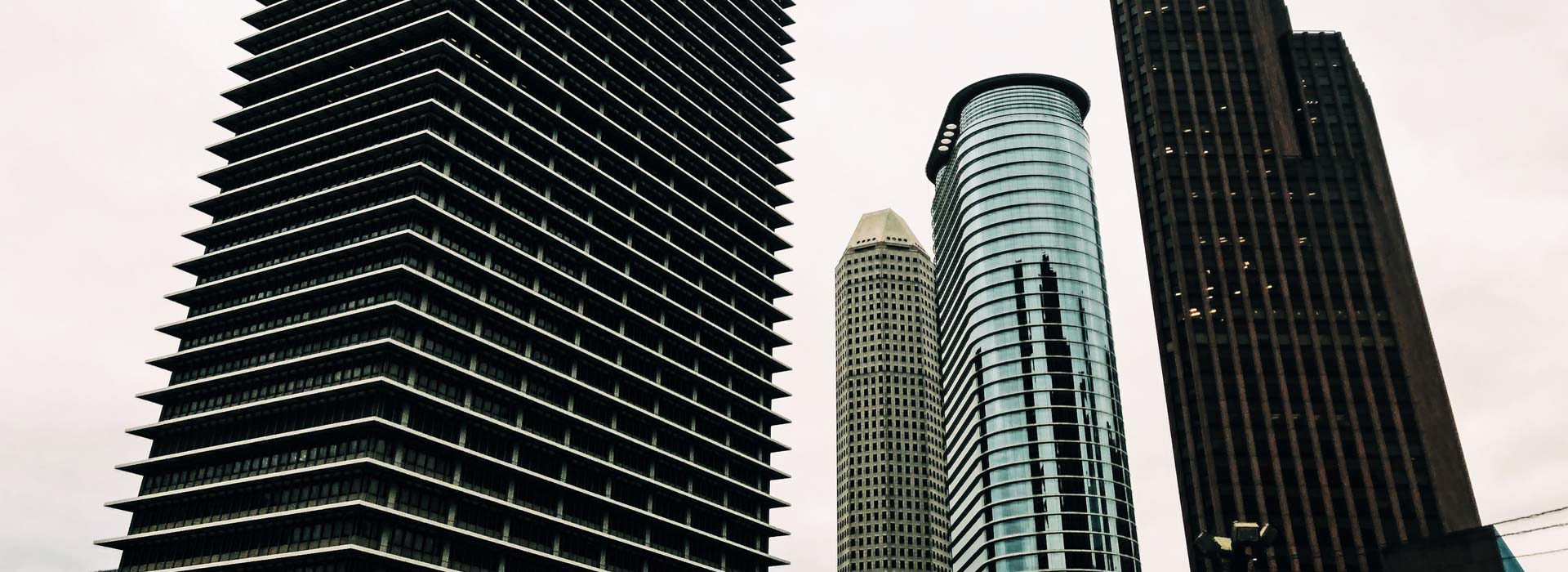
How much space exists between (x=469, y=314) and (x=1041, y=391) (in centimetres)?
11023

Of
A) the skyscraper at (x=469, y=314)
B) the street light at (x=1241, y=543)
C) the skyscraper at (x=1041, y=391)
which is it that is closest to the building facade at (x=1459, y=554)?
the street light at (x=1241, y=543)

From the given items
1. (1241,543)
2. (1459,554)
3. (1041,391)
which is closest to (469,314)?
(1459,554)

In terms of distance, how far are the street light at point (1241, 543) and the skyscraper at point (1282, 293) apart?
88.6 m

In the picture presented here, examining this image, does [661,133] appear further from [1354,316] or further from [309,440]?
[1354,316]

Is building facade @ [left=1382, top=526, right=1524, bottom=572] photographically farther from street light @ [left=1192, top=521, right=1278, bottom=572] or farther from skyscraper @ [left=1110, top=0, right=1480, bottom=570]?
skyscraper @ [left=1110, top=0, right=1480, bottom=570]

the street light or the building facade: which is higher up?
the building facade

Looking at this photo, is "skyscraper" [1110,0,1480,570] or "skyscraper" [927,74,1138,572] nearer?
"skyscraper" [1110,0,1480,570]

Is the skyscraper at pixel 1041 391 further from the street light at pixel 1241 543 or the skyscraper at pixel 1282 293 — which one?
the street light at pixel 1241 543

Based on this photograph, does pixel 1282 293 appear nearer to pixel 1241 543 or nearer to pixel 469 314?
pixel 469 314

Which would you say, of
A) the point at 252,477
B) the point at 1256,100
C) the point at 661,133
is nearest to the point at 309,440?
the point at 252,477

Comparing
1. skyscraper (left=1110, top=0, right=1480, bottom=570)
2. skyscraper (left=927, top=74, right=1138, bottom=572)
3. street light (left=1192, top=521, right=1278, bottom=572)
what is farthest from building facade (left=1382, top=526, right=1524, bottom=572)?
skyscraper (left=927, top=74, right=1138, bottom=572)

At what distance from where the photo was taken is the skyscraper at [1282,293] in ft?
375

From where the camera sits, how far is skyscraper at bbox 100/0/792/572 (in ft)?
304

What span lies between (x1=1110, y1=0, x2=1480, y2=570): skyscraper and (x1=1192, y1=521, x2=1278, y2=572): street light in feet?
291
